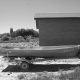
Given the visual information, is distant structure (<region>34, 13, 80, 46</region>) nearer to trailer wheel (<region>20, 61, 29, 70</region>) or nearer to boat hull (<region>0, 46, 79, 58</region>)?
boat hull (<region>0, 46, 79, 58</region>)

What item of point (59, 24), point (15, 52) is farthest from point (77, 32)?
point (15, 52)

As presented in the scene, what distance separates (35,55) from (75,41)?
3.94m

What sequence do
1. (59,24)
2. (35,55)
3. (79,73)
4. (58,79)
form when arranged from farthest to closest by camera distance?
(59,24) < (35,55) < (79,73) < (58,79)

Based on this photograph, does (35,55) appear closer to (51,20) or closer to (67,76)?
(67,76)

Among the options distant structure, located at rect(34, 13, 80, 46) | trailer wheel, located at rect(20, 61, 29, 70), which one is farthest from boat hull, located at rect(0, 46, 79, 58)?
distant structure, located at rect(34, 13, 80, 46)

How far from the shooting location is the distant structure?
36.4 ft

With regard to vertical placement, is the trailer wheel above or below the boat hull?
below

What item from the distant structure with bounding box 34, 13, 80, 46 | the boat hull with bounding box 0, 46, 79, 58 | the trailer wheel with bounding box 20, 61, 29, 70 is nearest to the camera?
the boat hull with bounding box 0, 46, 79, 58

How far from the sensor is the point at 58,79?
6266 mm

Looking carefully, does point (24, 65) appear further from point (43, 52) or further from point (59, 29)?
point (59, 29)

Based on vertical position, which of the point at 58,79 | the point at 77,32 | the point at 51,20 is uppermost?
the point at 51,20

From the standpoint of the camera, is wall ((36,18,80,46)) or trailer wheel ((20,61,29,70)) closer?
trailer wheel ((20,61,29,70))

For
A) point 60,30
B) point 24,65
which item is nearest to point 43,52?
point 24,65

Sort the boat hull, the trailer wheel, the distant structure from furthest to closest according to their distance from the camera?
the distant structure → the trailer wheel → the boat hull
